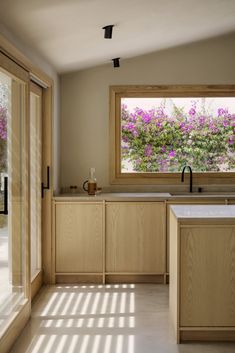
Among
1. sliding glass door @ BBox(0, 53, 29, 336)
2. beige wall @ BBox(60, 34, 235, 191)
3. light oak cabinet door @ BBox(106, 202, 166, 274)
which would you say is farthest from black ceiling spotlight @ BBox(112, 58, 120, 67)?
sliding glass door @ BBox(0, 53, 29, 336)

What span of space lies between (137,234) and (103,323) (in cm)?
141

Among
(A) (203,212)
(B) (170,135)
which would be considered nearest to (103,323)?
(A) (203,212)

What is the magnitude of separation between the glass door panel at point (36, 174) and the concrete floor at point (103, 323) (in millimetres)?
352

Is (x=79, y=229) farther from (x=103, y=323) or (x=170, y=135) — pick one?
(x=170, y=135)

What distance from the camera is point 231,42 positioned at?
586cm

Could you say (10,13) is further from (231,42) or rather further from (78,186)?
(231,42)

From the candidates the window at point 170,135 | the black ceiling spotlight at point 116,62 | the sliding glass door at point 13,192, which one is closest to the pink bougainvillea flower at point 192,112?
the window at point 170,135

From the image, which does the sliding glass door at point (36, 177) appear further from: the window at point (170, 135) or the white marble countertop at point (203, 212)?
the white marble countertop at point (203, 212)

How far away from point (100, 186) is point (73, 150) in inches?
20.3

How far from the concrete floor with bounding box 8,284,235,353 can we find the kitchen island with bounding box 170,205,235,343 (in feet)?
0.63

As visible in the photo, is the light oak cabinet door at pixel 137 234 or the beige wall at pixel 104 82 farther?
the beige wall at pixel 104 82

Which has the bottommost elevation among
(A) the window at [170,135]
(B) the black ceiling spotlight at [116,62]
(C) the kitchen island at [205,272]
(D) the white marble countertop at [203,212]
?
(C) the kitchen island at [205,272]

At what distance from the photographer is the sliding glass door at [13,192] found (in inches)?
140

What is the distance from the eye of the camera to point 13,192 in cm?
384
